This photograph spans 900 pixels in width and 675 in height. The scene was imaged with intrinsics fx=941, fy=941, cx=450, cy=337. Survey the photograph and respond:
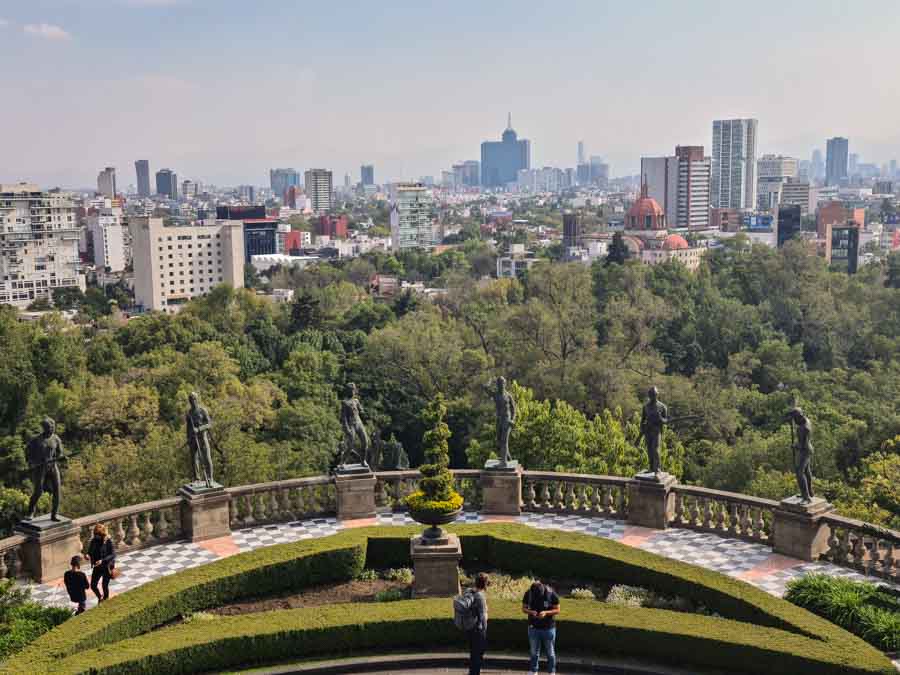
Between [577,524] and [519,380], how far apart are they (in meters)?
30.5

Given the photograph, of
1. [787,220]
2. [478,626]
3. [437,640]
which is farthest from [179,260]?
[478,626]

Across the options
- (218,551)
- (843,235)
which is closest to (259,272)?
(843,235)

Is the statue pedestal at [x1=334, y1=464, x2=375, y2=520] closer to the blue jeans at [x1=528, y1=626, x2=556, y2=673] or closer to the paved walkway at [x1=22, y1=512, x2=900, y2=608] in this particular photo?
the paved walkway at [x1=22, y1=512, x2=900, y2=608]

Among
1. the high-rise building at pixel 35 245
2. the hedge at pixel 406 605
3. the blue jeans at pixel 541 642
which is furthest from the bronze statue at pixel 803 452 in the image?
the high-rise building at pixel 35 245

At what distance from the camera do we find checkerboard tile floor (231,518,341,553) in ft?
74.4

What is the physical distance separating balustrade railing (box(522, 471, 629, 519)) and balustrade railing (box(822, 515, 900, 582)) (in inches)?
203

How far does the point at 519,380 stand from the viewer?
54219 mm

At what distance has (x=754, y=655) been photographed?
15.2 metres

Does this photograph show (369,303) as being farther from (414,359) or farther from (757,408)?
(757,408)

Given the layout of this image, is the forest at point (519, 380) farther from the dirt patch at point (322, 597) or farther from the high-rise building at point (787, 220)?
the high-rise building at point (787, 220)

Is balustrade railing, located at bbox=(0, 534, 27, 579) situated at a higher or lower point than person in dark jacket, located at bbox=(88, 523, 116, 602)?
lower

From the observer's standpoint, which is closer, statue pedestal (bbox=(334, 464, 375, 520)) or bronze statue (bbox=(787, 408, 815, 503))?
bronze statue (bbox=(787, 408, 815, 503))

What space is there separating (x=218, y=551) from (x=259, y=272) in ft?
592

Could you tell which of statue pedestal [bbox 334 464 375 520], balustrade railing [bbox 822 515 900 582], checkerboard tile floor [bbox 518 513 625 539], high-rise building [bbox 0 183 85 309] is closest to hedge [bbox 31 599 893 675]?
balustrade railing [bbox 822 515 900 582]
